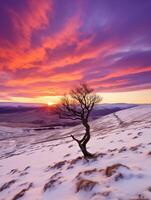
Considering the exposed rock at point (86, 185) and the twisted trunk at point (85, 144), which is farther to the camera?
the twisted trunk at point (85, 144)

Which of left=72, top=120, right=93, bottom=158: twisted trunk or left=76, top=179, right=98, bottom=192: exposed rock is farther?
left=72, top=120, right=93, bottom=158: twisted trunk

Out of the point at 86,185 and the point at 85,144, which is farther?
the point at 85,144

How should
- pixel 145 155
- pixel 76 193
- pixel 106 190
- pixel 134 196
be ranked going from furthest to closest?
pixel 145 155
pixel 76 193
pixel 106 190
pixel 134 196

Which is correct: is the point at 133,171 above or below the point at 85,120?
below

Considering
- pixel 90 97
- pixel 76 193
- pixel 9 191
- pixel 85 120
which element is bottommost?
pixel 9 191

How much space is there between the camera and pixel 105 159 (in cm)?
1666

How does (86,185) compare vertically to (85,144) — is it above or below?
below

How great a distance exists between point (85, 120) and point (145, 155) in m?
6.19

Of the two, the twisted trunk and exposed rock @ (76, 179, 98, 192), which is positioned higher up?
the twisted trunk

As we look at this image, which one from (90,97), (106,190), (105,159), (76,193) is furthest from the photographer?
(90,97)

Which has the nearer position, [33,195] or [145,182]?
[145,182]

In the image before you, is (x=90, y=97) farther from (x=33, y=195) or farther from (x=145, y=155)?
(x=33, y=195)

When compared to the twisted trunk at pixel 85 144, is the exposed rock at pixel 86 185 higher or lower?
lower

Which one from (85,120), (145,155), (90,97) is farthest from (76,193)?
(90,97)
